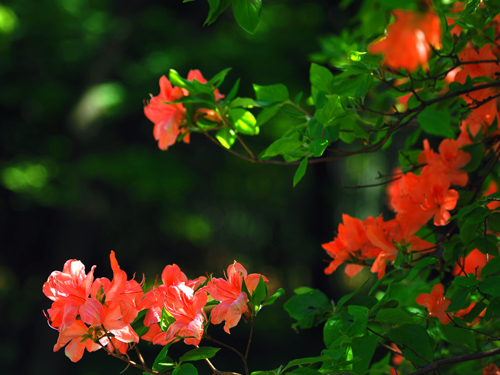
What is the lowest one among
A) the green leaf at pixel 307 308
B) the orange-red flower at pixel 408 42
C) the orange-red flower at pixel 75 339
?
the green leaf at pixel 307 308

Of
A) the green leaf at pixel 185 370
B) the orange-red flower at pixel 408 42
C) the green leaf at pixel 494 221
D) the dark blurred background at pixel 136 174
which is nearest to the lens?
the orange-red flower at pixel 408 42

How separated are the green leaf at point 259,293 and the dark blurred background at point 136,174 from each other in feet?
8.32

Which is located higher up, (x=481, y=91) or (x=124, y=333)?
(x=481, y=91)

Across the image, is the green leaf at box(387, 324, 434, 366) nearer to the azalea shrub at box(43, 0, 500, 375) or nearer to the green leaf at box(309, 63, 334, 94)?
the azalea shrub at box(43, 0, 500, 375)

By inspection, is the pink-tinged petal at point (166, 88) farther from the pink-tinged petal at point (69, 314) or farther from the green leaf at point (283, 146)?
the pink-tinged petal at point (69, 314)

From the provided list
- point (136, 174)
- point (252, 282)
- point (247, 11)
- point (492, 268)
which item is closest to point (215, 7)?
point (247, 11)

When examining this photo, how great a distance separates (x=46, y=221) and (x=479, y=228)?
13.2 feet

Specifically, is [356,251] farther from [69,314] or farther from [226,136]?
[69,314]

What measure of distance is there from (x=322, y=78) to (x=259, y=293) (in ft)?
0.96

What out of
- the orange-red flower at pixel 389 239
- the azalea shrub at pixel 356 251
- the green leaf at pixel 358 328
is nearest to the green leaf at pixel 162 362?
the azalea shrub at pixel 356 251

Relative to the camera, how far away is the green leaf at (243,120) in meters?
0.60

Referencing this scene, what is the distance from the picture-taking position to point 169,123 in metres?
0.62

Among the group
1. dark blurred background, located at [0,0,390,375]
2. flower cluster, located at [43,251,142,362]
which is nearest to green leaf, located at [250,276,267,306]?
flower cluster, located at [43,251,142,362]

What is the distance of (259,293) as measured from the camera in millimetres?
420
